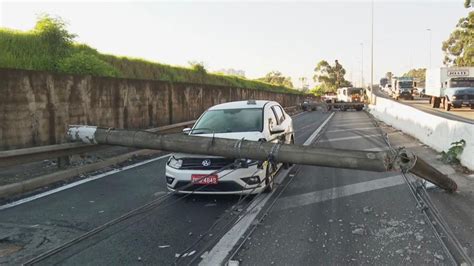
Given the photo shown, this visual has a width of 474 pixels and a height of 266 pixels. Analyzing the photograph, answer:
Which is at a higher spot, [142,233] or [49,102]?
[49,102]

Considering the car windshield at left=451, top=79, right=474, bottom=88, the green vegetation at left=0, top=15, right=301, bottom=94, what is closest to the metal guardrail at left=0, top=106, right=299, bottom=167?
the green vegetation at left=0, top=15, right=301, bottom=94

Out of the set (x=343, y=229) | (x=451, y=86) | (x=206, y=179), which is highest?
(x=451, y=86)

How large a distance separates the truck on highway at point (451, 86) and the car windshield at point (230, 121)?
27.4m

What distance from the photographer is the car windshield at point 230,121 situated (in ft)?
26.2

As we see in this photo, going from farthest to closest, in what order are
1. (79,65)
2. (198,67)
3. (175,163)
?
(198,67)
(79,65)
(175,163)

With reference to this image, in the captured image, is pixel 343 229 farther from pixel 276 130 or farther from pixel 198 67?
pixel 198 67

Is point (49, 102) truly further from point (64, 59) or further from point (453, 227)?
point (453, 227)

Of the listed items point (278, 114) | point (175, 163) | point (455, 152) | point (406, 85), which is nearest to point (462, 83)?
point (455, 152)

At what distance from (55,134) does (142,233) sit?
6836mm

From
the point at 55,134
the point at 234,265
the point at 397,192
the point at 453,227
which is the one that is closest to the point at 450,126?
the point at 397,192

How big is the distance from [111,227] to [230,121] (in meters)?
3.32

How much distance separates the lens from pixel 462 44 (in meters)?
85.8

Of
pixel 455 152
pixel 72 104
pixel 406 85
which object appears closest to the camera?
pixel 455 152

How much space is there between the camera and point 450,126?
11055 mm
